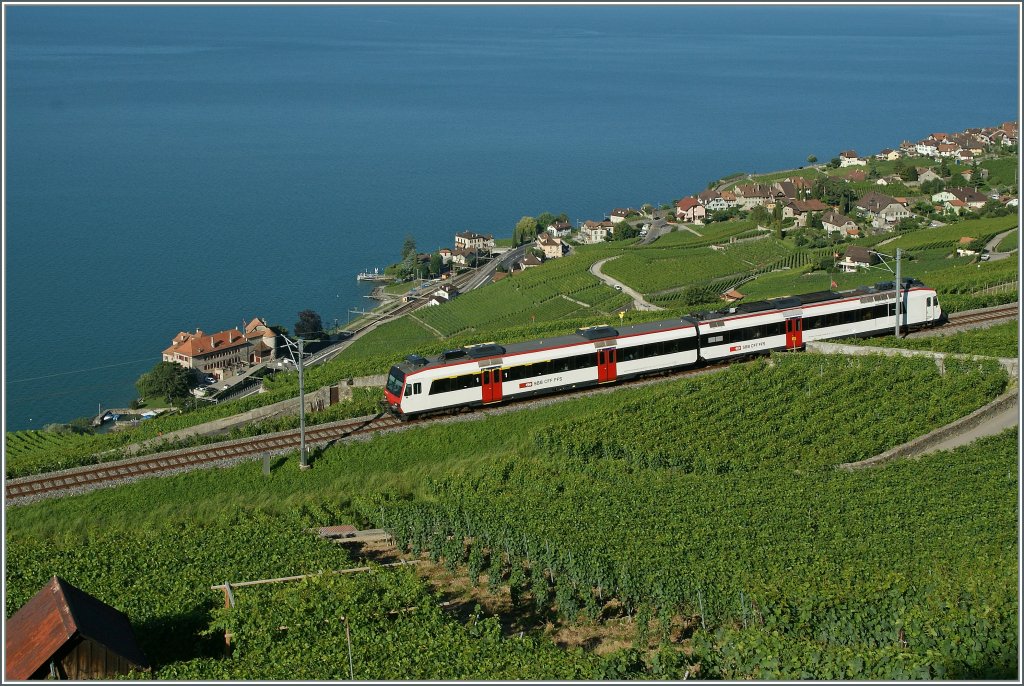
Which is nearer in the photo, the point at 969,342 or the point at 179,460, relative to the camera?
the point at 179,460

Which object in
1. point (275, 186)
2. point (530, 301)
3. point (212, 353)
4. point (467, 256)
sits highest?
point (275, 186)

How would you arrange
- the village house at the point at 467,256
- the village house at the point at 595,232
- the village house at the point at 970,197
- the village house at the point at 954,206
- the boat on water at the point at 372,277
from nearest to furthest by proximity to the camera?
1. the village house at the point at 954,206
2. the village house at the point at 970,197
3. the boat on water at the point at 372,277
4. the village house at the point at 467,256
5. the village house at the point at 595,232

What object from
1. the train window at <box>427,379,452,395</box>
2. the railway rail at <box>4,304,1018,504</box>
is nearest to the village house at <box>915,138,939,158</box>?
the railway rail at <box>4,304,1018,504</box>

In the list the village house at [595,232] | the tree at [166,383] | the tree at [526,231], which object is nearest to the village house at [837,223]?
the village house at [595,232]

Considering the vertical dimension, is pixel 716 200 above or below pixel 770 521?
above

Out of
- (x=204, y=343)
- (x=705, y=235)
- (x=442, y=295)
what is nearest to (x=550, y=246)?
(x=705, y=235)

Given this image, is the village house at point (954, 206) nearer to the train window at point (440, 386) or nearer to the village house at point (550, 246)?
the village house at point (550, 246)

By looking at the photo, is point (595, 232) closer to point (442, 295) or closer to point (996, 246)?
point (442, 295)
